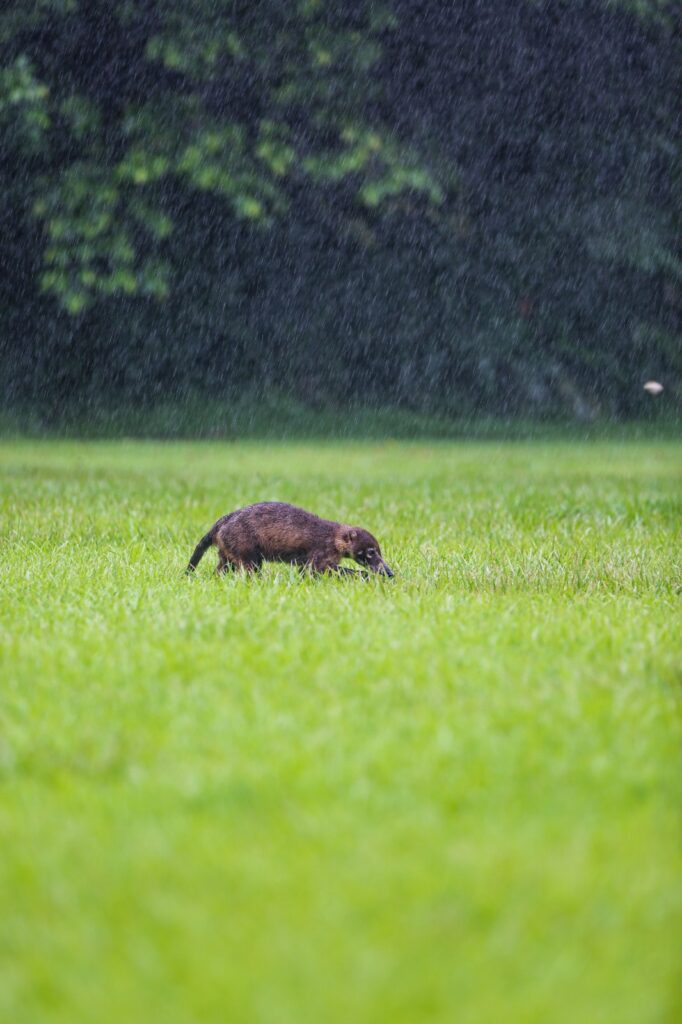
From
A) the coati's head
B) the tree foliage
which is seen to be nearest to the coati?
the coati's head

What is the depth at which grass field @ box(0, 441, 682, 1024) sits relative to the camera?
2.02m

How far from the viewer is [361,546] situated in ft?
21.1

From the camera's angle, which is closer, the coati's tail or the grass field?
the grass field

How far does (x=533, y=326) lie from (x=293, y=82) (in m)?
7.93

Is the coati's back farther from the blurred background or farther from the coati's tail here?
the blurred background

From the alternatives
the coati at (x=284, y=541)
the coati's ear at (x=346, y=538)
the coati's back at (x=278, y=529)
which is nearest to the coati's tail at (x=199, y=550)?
the coati at (x=284, y=541)

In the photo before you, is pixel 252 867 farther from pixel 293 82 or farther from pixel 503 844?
pixel 293 82

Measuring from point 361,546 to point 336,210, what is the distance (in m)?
18.8

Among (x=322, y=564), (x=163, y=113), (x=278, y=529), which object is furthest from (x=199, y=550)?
(x=163, y=113)

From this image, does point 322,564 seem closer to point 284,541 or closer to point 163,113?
point 284,541

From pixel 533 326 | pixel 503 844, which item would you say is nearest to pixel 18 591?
pixel 503 844

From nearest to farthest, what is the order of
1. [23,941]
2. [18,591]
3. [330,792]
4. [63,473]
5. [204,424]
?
[23,941] < [330,792] < [18,591] < [63,473] < [204,424]

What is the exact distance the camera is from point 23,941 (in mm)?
2137

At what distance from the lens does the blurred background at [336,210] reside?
66.9 ft
